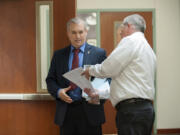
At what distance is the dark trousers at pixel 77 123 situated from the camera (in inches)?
76.0

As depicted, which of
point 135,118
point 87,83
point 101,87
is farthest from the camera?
point 101,87

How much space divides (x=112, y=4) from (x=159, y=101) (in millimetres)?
1863

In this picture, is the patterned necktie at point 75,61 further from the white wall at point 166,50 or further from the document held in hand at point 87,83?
the white wall at point 166,50

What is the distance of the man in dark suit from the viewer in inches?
75.9

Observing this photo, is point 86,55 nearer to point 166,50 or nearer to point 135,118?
point 135,118

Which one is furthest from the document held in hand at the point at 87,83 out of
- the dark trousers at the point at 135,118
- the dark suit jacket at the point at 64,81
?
the dark trousers at the point at 135,118

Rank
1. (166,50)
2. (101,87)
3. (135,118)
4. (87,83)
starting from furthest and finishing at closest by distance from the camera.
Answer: (166,50) < (101,87) < (87,83) < (135,118)

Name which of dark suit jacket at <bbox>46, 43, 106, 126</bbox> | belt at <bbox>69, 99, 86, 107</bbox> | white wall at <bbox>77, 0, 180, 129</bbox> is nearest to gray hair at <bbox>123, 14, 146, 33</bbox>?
dark suit jacket at <bbox>46, 43, 106, 126</bbox>

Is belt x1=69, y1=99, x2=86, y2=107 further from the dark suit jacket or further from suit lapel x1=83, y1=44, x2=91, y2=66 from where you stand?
suit lapel x1=83, y1=44, x2=91, y2=66

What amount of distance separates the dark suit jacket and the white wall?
2.29m

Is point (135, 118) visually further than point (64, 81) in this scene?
No

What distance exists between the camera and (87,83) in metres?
1.84

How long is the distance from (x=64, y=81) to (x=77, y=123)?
36 centimetres

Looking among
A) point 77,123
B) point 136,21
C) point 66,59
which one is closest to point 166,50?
point 136,21
